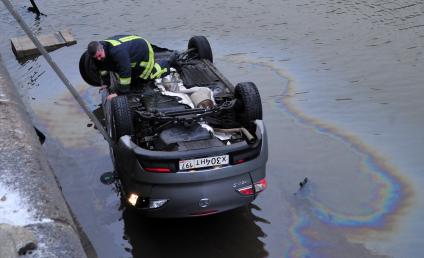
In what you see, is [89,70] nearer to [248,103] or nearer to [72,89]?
[72,89]

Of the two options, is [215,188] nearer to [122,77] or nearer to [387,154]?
[122,77]

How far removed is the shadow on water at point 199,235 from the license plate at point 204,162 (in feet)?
3.57

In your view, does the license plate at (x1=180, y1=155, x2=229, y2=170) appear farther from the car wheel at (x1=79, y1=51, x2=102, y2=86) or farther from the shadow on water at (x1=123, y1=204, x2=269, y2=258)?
the car wheel at (x1=79, y1=51, x2=102, y2=86)

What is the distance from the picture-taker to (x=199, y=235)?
5.88 m

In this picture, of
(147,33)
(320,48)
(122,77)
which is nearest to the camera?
(122,77)

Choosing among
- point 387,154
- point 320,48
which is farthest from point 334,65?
point 387,154

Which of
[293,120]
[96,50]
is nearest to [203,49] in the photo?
[293,120]

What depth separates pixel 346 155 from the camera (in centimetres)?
752

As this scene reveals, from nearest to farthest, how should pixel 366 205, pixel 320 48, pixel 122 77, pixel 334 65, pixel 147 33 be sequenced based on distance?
pixel 366 205
pixel 122 77
pixel 334 65
pixel 320 48
pixel 147 33

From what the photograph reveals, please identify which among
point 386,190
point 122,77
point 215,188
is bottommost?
point 386,190

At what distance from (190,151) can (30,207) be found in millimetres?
1625

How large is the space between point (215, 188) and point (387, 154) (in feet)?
11.2

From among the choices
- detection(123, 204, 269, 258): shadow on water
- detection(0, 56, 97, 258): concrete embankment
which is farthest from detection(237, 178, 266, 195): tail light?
detection(0, 56, 97, 258): concrete embankment

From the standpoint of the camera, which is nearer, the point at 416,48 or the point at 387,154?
the point at 387,154
